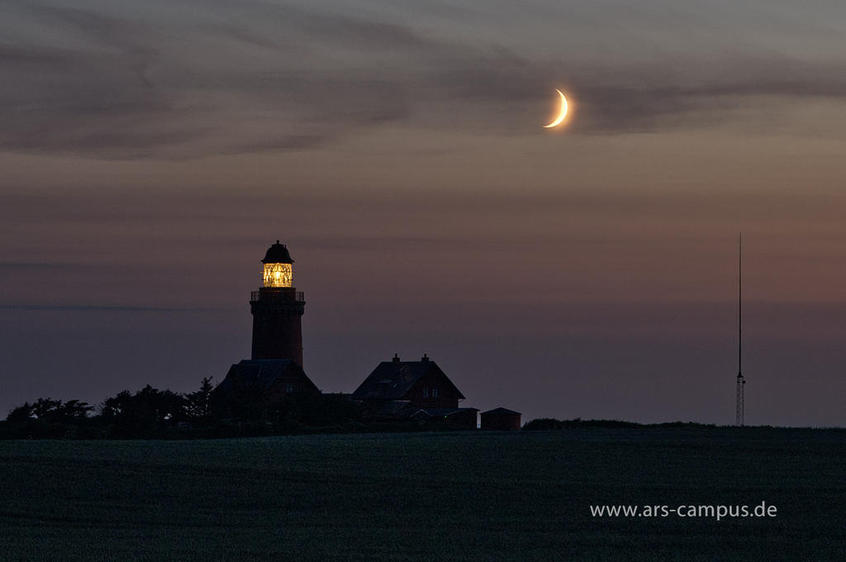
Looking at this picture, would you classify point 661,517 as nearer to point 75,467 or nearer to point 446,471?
point 446,471

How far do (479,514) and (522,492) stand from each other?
6.81 meters

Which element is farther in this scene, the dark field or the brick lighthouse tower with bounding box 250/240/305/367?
the brick lighthouse tower with bounding box 250/240/305/367

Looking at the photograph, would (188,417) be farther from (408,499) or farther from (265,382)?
(408,499)

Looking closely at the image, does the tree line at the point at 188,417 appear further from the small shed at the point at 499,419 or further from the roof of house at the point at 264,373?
the small shed at the point at 499,419

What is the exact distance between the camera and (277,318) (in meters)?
137

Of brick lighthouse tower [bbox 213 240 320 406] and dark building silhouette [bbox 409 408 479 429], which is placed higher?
brick lighthouse tower [bbox 213 240 320 406]

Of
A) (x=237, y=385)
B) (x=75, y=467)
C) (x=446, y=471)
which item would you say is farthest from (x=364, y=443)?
(x=237, y=385)

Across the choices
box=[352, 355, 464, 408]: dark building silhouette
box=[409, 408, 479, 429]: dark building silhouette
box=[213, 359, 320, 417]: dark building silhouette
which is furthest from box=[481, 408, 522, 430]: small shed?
box=[213, 359, 320, 417]: dark building silhouette

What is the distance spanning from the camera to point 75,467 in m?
→ 57.0

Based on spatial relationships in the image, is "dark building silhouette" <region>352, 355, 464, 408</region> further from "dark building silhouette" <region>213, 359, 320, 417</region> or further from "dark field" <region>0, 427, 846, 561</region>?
"dark field" <region>0, 427, 846, 561</region>

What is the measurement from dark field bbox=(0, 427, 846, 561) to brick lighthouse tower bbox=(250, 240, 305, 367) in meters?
57.5

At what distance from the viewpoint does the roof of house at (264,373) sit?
131 m

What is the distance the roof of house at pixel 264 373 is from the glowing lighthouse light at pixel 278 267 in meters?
7.91

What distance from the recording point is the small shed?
13825cm
